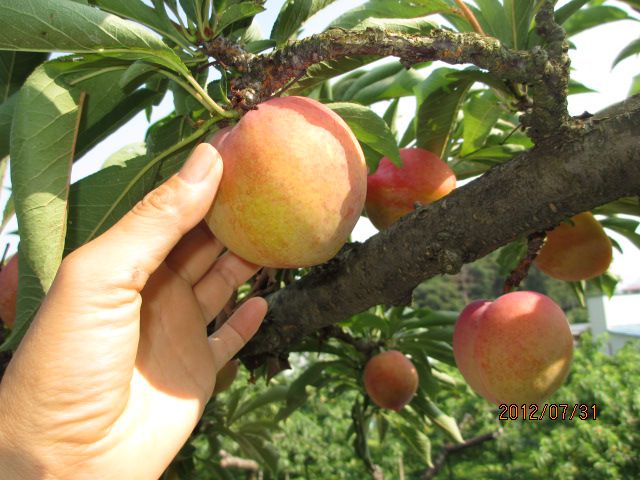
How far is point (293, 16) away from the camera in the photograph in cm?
105

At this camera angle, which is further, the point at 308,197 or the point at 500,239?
the point at 500,239

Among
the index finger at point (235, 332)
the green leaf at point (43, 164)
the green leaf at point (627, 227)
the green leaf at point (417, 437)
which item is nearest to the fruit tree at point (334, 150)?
the green leaf at point (43, 164)

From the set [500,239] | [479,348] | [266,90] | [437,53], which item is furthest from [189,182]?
[479,348]

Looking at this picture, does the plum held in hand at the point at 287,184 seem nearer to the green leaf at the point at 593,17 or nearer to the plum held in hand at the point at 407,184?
the plum held in hand at the point at 407,184

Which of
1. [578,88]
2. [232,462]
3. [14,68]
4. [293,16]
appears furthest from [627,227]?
[232,462]

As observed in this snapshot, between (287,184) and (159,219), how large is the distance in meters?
0.19

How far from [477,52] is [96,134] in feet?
2.36

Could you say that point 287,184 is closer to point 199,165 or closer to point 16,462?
point 199,165

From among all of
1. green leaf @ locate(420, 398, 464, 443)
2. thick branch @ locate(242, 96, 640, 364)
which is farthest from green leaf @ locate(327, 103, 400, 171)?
Answer: green leaf @ locate(420, 398, 464, 443)

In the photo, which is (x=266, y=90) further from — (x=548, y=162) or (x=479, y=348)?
(x=479, y=348)

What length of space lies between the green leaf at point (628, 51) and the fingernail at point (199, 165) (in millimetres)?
1104

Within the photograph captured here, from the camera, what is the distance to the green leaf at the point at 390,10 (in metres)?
1.12

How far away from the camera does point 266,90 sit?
0.89 metres

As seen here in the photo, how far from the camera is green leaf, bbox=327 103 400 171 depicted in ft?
3.49
